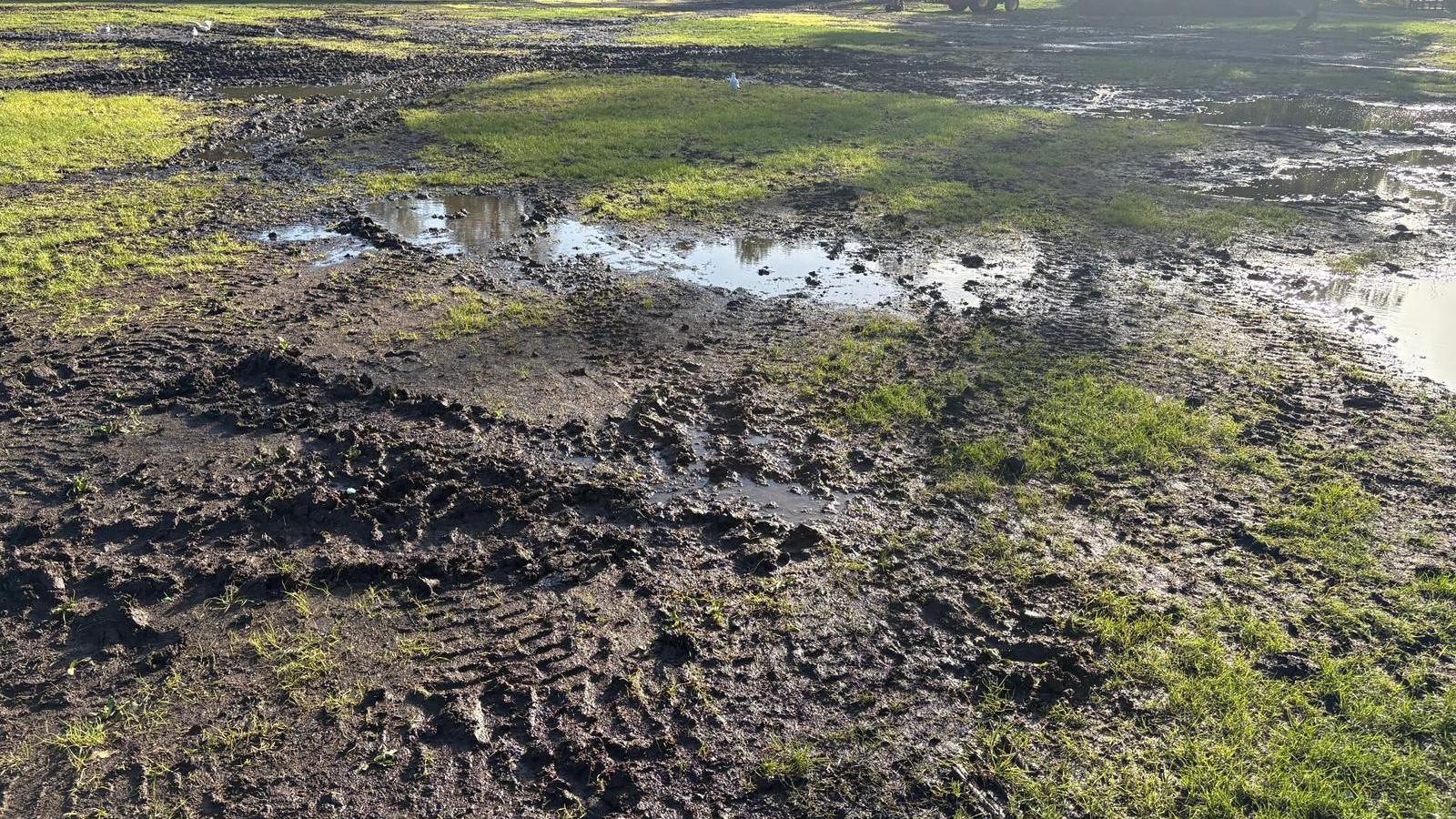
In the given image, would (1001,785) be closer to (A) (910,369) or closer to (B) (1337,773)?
(B) (1337,773)

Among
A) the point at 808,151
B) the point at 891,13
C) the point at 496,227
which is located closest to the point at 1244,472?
the point at 496,227

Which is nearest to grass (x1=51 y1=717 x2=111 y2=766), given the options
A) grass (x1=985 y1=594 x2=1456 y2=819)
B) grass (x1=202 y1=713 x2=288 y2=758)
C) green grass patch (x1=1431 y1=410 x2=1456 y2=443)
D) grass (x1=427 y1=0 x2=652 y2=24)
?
grass (x1=202 y1=713 x2=288 y2=758)

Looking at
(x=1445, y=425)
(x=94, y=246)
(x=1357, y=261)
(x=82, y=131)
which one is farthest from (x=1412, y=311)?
(x=82, y=131)

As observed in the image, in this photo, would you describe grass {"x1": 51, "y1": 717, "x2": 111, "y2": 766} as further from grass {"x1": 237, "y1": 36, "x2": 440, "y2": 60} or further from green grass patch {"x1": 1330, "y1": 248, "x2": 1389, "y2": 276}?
grass {"x1": 237, "y1": 36, "x2": 440, "y2": 60}

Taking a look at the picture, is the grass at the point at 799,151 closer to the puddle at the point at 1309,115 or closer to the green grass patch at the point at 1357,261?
the green grass patch at the point at 1357,261

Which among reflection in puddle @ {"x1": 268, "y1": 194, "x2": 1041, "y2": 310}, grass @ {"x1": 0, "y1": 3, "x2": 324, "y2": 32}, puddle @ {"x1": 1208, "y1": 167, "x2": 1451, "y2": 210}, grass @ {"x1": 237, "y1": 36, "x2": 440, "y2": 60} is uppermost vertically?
grass @ {"x1": 0, "y1": 3, "x2": 324, "y2": 32}

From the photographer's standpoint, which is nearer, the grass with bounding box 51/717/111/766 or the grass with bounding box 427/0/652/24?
the grass with bounding box 51/717/111/766
